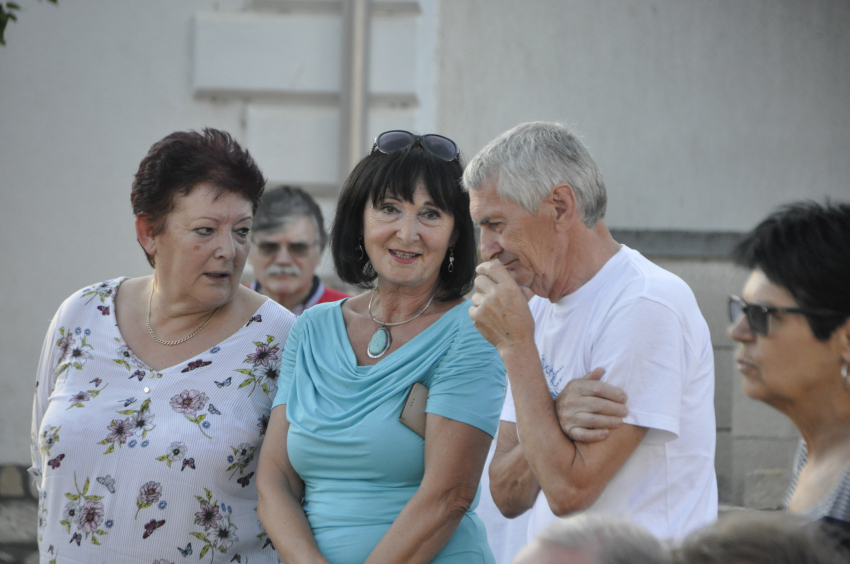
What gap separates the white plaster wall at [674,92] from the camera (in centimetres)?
505

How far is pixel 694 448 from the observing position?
2.08 m

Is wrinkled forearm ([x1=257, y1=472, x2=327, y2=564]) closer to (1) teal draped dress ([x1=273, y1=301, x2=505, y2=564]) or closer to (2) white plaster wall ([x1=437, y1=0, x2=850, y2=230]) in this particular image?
(1) teal draped dress ([x1=273, y1=301, x2=505, y2=564])

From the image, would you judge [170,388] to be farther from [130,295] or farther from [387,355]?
[387,355]

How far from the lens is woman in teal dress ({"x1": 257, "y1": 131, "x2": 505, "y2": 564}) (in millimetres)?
2314

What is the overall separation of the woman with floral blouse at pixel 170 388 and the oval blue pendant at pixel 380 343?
0.38 meters

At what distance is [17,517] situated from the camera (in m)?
5.16

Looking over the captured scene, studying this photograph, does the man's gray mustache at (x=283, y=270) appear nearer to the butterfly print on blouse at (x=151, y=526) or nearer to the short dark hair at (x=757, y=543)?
the butterfly print on blouse at (x=151, y=526)

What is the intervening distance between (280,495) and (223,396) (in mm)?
373

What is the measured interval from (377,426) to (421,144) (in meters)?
0.88

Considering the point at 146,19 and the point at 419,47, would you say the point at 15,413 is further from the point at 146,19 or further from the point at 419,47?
the point at 419,47

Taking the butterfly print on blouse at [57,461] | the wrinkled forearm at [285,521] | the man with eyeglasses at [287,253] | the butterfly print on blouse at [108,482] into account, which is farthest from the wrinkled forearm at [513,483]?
the man with eyeglasses at [287,253]

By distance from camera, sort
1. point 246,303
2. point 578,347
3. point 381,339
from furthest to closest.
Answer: point 246,303
point 381,339
point 578,347

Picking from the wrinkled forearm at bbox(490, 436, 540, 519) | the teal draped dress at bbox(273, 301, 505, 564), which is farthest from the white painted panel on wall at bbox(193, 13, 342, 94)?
the wrinkled forearm at bbox(490, 436, 540, 519)

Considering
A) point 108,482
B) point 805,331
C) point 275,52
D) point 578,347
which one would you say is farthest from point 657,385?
point 275,52
